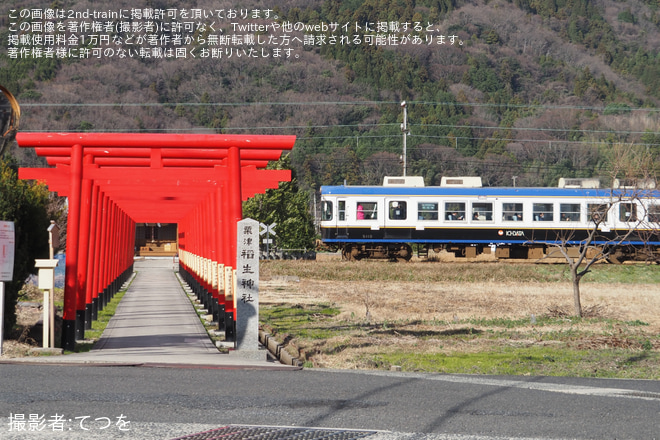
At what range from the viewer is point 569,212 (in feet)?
129

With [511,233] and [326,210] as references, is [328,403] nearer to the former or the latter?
[326,210]

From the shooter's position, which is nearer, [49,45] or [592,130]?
[592,130]

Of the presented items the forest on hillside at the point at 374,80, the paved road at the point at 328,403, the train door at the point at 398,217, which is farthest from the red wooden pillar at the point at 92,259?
the forest on hillside at the point at 374,80

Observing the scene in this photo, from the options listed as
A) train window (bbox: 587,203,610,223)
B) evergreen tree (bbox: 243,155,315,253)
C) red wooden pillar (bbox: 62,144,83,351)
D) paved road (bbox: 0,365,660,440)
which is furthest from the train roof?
paved road (bbox: 0,365,660,440)

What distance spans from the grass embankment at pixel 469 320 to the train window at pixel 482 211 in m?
4.16

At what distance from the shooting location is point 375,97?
467 ft

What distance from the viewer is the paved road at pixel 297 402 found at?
7.61 metres

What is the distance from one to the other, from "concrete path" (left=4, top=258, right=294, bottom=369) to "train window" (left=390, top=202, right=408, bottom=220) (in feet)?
50.6

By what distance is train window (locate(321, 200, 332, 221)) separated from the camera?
3975cm

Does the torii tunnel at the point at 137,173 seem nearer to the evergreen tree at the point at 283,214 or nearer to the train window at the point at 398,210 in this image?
the train window at the point at 398,210

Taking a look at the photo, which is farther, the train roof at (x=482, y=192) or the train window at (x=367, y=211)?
the train window at (x=367, y=211)

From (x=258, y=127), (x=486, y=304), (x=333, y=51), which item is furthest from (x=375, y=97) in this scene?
(x=486, y=304)

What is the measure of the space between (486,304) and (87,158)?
11.7m

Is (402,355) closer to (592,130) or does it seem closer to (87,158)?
(87,158)
